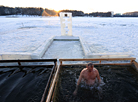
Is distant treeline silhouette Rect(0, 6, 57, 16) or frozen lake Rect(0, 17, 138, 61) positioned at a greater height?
distant treeline silhouette Rect(0, 6, 57, 16)

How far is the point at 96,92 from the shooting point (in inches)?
108

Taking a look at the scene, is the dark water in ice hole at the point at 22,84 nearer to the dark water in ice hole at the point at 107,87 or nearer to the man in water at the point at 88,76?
the dark water in ice hole at the point at 107,87

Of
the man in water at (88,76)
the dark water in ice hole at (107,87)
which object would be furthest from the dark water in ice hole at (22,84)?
the man in water at (88,76)

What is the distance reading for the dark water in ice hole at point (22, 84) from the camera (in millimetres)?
2575

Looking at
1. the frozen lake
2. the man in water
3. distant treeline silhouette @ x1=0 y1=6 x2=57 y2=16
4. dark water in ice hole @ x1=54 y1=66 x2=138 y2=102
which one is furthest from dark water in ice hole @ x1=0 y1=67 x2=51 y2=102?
distant treeline silhouette @ x1=0 y1=6 x2=57 y2=16

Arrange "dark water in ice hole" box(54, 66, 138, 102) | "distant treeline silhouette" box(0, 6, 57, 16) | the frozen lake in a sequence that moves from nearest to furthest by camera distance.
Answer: "dark water in ice hole" box(54, 66, 138, 102) → the frozen lake → "distant treeline silhouette" box(0, 6, 57, 16)

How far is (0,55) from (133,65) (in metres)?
6.05

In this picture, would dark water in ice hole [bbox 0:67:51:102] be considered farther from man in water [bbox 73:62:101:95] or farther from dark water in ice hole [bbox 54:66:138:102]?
man in water [bbox 73:62:101:95]

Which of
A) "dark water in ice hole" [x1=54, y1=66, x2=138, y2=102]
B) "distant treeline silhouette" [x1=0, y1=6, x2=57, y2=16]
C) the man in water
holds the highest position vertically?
"distant treeline silhouette" [x1=0, y1=6, x2=57, y2=16]

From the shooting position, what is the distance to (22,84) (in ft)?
9.94

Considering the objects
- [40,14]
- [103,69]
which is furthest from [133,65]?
[40,14]

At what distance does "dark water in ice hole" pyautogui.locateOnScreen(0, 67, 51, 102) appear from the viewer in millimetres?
2575

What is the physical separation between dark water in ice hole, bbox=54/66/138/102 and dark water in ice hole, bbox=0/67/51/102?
62 cm

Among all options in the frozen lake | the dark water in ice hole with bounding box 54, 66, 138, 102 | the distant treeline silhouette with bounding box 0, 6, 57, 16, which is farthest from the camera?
the distant treeline silhouette with bounding box 0, 6, 57, 16
